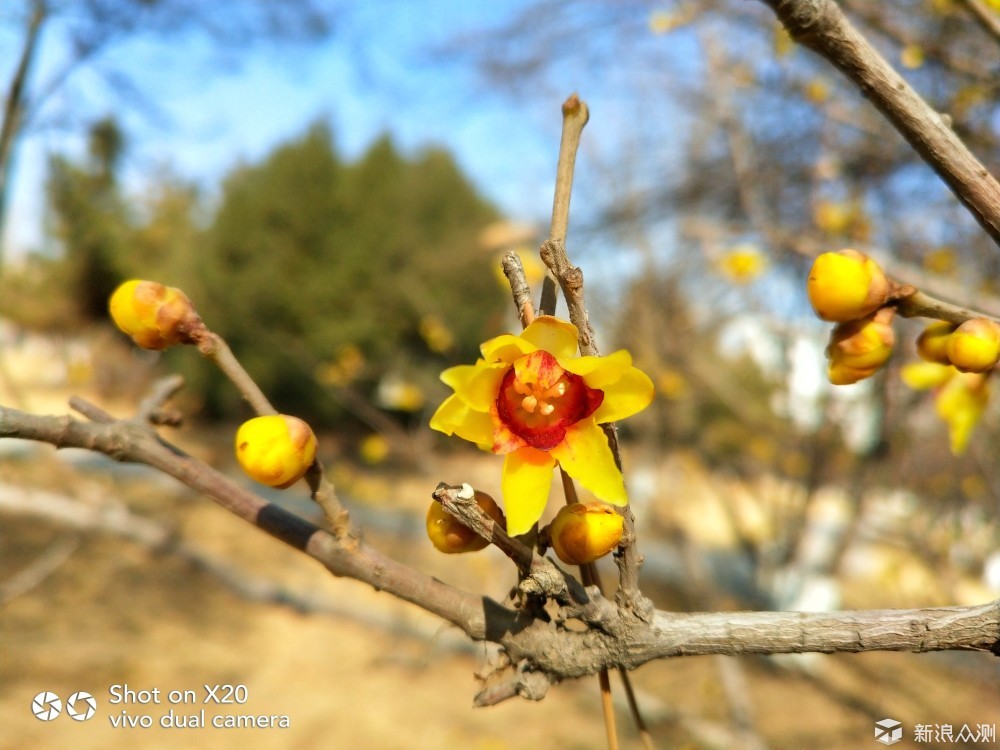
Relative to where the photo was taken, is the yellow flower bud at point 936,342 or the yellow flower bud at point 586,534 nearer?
the yellow flower bud at point 586,534

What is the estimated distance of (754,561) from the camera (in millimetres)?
5500

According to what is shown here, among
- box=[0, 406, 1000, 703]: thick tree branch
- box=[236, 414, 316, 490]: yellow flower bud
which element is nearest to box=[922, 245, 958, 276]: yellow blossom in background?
box=[0, 406, 1000, 703]: thick tree branch

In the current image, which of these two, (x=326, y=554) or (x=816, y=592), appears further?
(x=816, y=592)

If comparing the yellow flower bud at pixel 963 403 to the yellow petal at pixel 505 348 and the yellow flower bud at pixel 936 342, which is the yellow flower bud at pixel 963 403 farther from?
the yellow petal at pixel 505 348

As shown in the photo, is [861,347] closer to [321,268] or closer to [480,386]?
[480,386]

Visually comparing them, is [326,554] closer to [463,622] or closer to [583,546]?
[463,622]

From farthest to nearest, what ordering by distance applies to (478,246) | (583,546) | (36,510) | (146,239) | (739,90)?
1. (146,239)
2. (478,246)
3. (36,510)
4. (739,90)
5. (583,546)

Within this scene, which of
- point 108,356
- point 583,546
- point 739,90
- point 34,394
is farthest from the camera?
point 108,356

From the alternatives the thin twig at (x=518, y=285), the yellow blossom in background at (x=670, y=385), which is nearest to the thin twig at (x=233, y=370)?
the thin twig at (x=518, y=285)

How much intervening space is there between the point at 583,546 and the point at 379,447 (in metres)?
5.66

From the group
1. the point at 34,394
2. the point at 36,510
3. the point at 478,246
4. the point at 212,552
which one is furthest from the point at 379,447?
the point at 34,394

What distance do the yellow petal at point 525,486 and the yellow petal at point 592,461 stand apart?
2 cm

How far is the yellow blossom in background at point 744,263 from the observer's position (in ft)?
13.1

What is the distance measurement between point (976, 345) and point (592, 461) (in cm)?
41
